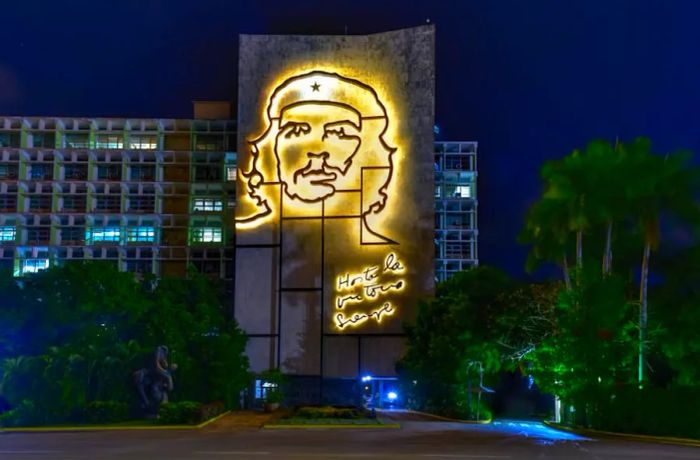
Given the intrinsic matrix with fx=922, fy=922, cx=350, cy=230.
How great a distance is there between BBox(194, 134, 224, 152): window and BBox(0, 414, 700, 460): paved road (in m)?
64.1

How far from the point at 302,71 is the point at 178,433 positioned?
51231mm

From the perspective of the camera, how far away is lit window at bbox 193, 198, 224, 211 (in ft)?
329

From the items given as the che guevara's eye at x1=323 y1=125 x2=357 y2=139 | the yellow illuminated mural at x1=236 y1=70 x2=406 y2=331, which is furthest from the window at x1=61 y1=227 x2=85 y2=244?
the che guevara's eye at x1=323 y1=125 x2=357 y2=139

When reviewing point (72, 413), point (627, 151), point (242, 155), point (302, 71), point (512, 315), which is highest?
point (302, 71)

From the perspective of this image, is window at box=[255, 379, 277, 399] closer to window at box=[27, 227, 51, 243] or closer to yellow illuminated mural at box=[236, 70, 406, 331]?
yellow illuminated mural at box=[236, 70, 406, 331]

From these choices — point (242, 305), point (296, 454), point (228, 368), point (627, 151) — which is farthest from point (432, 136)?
point (296, 454)

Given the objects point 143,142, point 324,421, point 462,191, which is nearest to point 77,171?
point 143,142

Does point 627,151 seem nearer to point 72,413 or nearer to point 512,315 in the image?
point 512,315

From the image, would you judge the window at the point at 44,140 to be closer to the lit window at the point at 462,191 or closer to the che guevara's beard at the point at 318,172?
the che guevara's beard at the point at 318,172

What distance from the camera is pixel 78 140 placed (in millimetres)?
102438

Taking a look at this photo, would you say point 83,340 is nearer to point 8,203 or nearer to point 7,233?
point 7,233

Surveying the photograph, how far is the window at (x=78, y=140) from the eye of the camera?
335ft

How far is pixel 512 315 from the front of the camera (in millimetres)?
52594

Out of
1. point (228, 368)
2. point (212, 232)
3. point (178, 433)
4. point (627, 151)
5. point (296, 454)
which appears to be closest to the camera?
point (296, 454)
